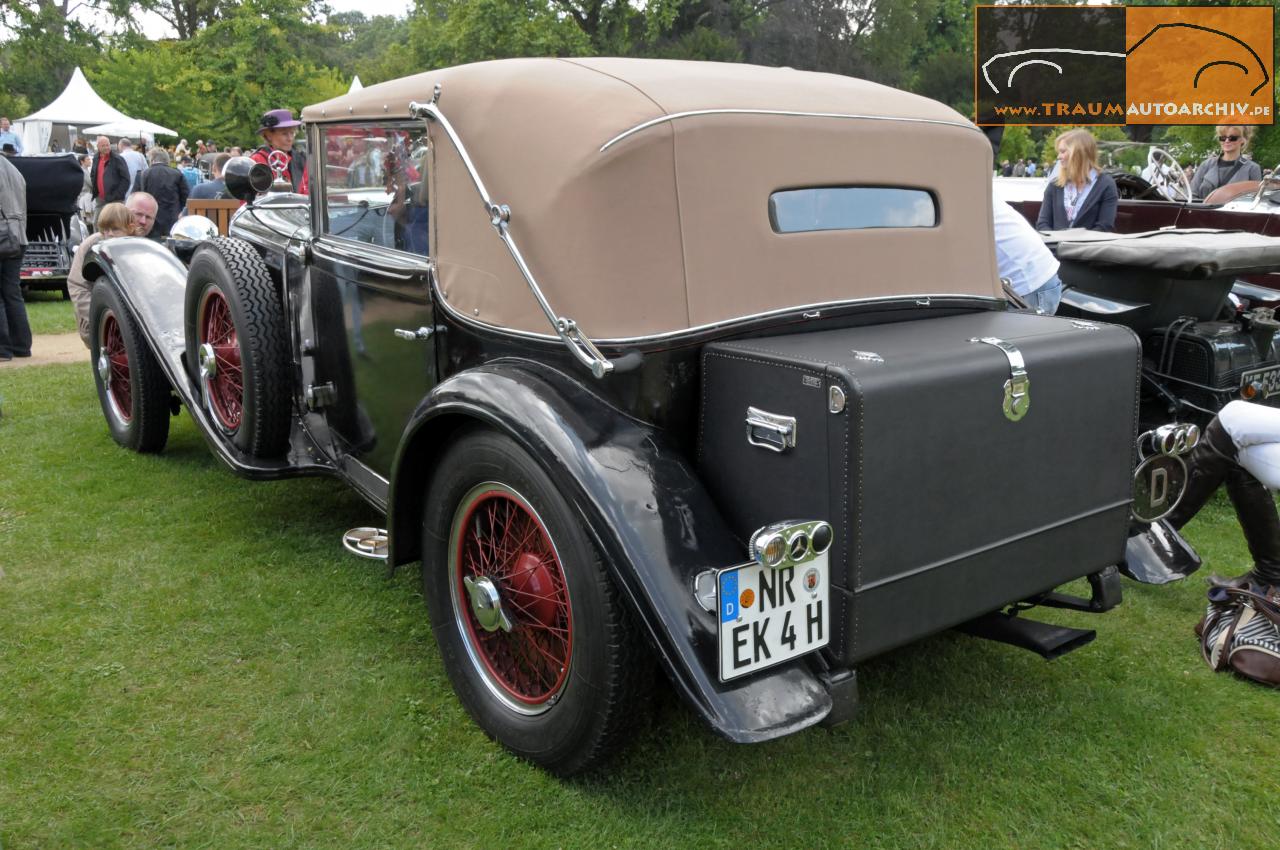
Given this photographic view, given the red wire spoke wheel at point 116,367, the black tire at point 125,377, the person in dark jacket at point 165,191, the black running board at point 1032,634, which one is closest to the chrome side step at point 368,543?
the black running board at point 1032,634

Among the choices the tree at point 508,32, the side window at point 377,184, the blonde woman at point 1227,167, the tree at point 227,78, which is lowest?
the side window at point 377,184

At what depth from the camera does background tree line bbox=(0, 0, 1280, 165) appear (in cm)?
3275

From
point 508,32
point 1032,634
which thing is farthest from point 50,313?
point 508,32

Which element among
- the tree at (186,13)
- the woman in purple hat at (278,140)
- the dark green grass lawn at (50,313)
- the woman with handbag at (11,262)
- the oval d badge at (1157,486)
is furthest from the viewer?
the tree at (186,13)

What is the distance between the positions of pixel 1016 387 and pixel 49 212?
1166 centimetres

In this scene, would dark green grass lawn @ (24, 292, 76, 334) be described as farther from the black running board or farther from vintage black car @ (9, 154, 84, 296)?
the black running board

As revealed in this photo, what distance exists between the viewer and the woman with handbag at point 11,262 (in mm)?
7895

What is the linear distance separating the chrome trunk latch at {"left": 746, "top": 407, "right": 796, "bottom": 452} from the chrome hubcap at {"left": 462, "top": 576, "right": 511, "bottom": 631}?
872 millimetres

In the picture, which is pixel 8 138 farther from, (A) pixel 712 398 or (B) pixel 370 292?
(A) pixel 712 398

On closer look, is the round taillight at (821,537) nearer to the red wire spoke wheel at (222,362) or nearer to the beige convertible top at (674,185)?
the beige convertible top at (674,185)

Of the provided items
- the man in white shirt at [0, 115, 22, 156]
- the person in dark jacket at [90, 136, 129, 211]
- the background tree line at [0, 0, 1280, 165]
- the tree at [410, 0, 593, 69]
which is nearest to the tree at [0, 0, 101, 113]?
the background tree line at [0, 0, 1280, 165]

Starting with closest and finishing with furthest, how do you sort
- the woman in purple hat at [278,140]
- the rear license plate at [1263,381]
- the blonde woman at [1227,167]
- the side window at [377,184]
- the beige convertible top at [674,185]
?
the beige convertible top at [674,185], the side window at [377,184], the rear license plate at [1263,381], the woman in purple hat at [278,140], the blonde woman at [1227,167]

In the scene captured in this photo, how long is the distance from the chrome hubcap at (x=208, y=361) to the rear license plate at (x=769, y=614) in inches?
117

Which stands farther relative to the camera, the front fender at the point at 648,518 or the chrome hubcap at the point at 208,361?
the chrome hubcap at the point at 208,361
